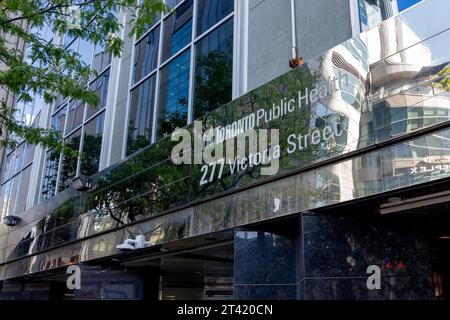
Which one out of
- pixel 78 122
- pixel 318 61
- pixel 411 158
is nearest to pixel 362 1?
pixel 318 61

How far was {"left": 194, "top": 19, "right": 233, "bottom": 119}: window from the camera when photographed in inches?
372

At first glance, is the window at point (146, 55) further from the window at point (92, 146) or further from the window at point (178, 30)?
the window at point (92, 146)

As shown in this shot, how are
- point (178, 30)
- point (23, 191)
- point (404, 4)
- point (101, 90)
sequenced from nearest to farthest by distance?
point (404, 4) < point (178, 30) < point (101, 90) < point (23, 191)

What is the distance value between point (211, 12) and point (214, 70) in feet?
4.93

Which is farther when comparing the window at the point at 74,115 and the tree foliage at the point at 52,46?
the window at the point at 74,115

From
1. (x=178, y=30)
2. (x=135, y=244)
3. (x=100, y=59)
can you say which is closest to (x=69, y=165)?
(x=100, y=59)

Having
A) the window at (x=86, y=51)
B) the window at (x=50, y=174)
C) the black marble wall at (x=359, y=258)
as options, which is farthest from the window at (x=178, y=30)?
the window at (x=50, y=174)

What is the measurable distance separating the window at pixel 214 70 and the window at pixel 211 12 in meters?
0.27

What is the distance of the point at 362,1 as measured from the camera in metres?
7.21

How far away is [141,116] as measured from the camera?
39.6 feet

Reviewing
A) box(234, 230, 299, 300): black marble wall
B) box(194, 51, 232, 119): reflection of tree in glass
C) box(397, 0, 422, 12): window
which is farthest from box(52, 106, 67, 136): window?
box(397, 0, 422, 12): window

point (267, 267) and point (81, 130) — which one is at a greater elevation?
point (81, 130)

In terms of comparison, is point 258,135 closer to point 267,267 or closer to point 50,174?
point 267,267

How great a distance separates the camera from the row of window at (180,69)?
9789mm
